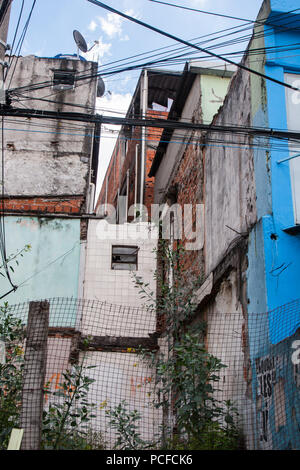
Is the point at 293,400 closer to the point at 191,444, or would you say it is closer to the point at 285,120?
the point at 191,444

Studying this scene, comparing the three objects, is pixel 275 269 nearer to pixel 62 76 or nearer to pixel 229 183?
pixel 229 183

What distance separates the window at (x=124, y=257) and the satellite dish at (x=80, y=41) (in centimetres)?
694

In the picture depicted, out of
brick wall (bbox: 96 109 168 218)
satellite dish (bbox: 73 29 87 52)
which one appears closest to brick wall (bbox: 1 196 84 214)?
brick wall (bbox: 96 109 168 218)

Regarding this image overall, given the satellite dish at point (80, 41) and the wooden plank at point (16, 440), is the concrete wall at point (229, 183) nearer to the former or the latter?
the wooden plank at point (16, 440)

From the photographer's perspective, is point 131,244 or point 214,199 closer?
point 214,199

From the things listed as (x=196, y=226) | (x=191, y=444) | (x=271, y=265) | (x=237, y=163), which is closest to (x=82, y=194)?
(x=196, y=226)

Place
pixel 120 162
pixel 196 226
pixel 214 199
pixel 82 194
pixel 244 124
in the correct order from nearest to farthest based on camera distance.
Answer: pixel 244 124
pixel 214 199
pixel 196 226
pixel 82 194
pixel 120 162

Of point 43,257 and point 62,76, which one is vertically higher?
point 62,76

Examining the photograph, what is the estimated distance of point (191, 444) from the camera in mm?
4902

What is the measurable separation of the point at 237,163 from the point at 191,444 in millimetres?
4006

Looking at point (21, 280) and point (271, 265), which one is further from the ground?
point (21, 280)

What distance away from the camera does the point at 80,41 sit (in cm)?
1475

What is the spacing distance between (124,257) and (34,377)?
23.6 ft

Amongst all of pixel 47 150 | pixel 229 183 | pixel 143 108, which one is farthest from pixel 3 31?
pixel 229 183
